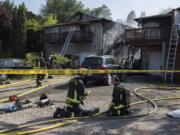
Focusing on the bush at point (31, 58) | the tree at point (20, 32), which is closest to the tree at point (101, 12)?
the tree at point (20, 32)

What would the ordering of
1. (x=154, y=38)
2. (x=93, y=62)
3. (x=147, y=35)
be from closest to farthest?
→ 1. (x=93, y=62)
2. (x=154, y=38)
3. (x=147, y=35)

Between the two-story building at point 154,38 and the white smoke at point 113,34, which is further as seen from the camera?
the white smoke at point 113,34

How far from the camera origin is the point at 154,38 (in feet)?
89.3

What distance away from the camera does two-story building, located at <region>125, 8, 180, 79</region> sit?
26906 mm

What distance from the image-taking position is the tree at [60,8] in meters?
75.4

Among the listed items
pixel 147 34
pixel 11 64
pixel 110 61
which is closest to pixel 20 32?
pixel 11 64

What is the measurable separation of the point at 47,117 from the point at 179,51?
688 inches

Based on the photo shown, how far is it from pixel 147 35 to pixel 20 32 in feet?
58.5

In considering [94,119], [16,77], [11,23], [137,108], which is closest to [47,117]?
[94,119]

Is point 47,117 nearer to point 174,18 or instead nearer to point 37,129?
point 37,129

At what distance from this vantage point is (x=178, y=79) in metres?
25.2

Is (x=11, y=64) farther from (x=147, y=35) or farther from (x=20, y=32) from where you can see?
(x=20, y=32)

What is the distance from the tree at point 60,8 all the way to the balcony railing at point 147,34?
154ft

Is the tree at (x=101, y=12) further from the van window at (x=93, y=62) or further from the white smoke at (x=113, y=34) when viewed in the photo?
the van window at (x=93, y=62)
